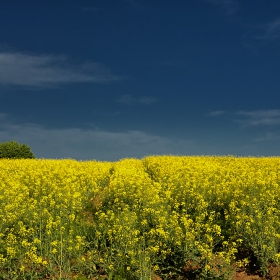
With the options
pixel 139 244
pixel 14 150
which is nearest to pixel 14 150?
pixel 14 150

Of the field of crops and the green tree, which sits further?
the green tree

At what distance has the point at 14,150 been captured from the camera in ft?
154

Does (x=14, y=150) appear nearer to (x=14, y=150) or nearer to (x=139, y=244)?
(x=14, y=150)

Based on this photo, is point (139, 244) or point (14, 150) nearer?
point (139, 244)

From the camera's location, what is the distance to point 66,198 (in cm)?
1384

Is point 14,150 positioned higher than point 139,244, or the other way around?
point 14,150

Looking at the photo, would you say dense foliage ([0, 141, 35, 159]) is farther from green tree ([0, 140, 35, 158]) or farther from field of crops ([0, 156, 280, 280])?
field of crops ([0, 156, 280, 280])

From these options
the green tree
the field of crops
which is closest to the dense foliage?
the green tree

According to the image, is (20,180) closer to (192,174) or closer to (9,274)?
(192,174)

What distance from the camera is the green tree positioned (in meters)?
46.4

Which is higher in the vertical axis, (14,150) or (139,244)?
(14,150)

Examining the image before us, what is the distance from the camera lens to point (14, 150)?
46.8 m

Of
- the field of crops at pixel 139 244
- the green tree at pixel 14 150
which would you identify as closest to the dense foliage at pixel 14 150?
the green tree at pixel 14 150

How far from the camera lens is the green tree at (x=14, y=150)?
46.4 meters
